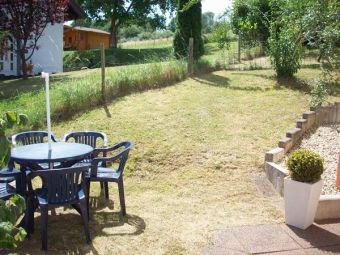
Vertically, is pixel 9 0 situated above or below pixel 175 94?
above

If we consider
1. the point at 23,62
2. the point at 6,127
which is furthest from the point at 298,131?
the point at 23,62

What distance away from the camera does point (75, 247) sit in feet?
14.0

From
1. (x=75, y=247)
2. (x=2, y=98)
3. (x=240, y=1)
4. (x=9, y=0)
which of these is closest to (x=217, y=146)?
(x=75, y=247)

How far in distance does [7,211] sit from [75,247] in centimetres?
182

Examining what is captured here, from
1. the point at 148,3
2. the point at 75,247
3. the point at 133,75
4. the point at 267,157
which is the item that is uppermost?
the point at 148,3

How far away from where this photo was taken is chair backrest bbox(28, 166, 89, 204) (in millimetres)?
4066

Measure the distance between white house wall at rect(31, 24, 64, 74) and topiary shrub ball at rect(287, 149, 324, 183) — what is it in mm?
13854

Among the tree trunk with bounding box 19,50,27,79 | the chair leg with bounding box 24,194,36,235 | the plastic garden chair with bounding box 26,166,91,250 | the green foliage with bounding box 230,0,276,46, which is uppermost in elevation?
the green foliage with bounding box 230,0,276,46

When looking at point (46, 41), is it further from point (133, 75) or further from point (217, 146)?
point (217, 146)

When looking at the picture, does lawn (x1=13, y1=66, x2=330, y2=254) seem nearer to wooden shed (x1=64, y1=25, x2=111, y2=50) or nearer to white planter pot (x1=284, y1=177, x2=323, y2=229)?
white planter pot (x1=284, y1=177, x2=323, y2=229)

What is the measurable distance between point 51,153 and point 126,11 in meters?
32.7

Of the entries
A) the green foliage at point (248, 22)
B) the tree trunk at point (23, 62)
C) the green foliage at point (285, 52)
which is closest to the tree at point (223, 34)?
the green foliage at point (248, 22)

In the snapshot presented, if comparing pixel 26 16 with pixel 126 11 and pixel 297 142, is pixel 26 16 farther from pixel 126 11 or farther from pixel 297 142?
pixel 126 11

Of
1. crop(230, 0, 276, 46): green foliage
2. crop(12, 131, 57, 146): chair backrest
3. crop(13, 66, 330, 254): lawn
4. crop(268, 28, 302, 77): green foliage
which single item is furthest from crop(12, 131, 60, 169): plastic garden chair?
crop(230, 0, 276, 46): green foliage
